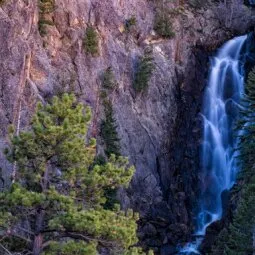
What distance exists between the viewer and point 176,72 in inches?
1495

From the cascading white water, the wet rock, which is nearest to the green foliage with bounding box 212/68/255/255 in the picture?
the wet rock

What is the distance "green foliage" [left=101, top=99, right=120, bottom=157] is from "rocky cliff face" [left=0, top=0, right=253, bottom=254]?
2.52 feet

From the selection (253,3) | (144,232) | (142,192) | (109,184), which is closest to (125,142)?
(142,192)

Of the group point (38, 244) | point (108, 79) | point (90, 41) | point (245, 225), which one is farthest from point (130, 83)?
point (38, 244)

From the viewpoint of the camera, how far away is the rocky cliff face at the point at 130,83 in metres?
25.0

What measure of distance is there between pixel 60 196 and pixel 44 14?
20.7m

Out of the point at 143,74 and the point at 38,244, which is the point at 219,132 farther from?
the point at 38,244

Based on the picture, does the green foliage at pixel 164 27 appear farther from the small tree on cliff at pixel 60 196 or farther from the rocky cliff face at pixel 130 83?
the small tree on cliff at pixel 60 196

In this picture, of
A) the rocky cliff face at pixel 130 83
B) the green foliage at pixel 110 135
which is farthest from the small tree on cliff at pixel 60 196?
the green foliage at pixel 110 135

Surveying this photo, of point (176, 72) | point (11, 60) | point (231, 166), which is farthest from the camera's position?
point (176, 72)

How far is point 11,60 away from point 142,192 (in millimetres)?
13074

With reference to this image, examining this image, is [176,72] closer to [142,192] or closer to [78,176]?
[142,192]

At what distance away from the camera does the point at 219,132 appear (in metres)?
36.6

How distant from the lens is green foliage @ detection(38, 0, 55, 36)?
2843 cm
